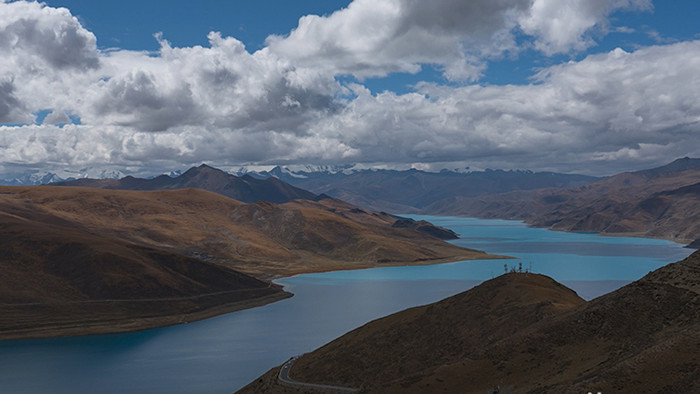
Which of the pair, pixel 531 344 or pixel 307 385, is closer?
pixel 531 344

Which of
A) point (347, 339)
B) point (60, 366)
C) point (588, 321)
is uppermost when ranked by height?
point (588, 321)

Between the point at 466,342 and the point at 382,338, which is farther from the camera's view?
the point at 382,338

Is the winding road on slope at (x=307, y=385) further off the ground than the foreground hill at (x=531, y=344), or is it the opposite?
the foreground hill at (x=531, y=344)

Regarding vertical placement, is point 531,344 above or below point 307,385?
above

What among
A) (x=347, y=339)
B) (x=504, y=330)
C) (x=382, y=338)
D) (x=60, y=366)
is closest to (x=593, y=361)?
(x=504, y=330)

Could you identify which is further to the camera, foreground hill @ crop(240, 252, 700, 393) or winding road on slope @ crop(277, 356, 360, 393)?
winding road on slope @ crop(277, 356, 360, 393)

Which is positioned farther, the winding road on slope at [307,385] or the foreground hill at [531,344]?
the winding road on slope at [307,385]

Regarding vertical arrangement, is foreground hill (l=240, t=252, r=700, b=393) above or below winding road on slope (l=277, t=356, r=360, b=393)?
above

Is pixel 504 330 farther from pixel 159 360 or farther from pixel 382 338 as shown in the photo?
pixel 159 360
